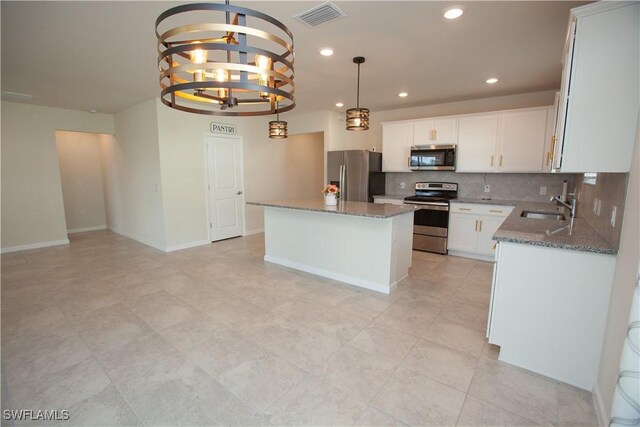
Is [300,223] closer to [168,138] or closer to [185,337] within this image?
[185,337]

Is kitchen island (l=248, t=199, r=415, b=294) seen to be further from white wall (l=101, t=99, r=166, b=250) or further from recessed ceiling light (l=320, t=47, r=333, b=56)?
white wall (l=101, t=99, r=166, b=250)

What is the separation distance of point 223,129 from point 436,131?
155 inches

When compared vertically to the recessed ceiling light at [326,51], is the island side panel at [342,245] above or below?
below

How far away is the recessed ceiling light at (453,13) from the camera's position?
2.22 metres

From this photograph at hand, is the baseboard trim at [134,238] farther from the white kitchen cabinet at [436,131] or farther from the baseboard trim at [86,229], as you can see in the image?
the white kitchen cabinet at [436,131]

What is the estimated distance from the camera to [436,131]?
16.5ft

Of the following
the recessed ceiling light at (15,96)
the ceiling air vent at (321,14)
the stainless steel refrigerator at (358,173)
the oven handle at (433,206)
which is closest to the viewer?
the ceiling air vent at (321,14)

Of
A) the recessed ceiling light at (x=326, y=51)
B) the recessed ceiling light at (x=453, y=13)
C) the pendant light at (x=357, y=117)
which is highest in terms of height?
the recessed ceiling light at (x=326, y=51)

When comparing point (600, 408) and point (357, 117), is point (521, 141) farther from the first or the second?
point (600, 408)

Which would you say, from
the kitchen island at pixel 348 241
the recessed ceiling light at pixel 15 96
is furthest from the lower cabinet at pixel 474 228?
the recessed ceiling light at pixel 15 96

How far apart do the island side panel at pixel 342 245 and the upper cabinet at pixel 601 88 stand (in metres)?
1.72

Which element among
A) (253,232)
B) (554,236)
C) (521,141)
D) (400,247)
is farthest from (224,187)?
(554,236)

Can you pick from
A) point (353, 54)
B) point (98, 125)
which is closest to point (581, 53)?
point (353, 54)

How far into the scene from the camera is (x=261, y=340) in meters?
2.45
